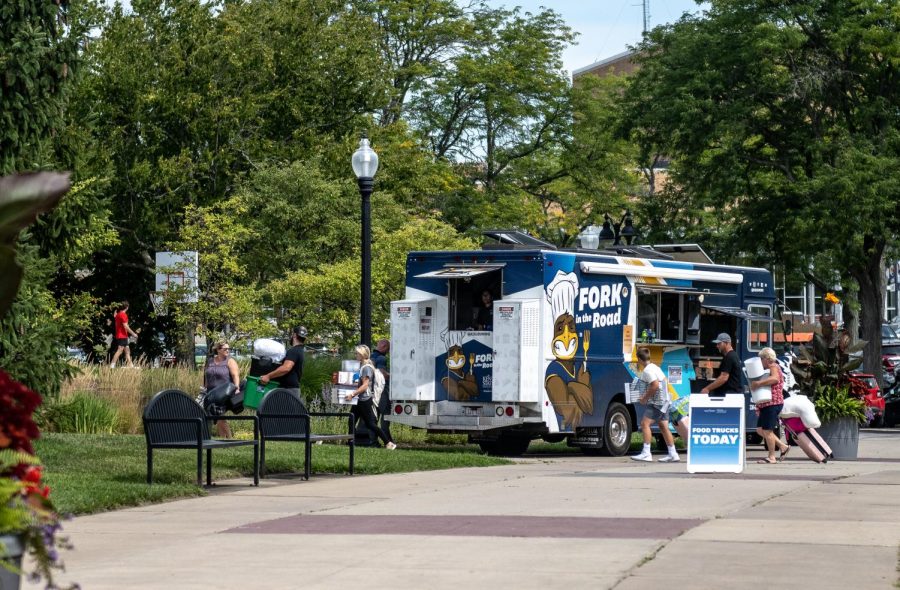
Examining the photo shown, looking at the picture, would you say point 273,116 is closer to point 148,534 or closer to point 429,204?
point 429,204

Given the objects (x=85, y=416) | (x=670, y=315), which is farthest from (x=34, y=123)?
(x=670, y=315)

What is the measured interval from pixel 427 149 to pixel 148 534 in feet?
137

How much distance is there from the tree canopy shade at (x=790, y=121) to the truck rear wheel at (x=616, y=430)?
43.6ft

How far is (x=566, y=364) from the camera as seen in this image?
Result: 2355 centimetres

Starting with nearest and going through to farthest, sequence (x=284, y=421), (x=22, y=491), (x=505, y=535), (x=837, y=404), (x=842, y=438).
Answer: (x=22, y=491) < (x=505, y=535) < (x=284, y=421) < (x=837, y=404) < (x=842, y=438)

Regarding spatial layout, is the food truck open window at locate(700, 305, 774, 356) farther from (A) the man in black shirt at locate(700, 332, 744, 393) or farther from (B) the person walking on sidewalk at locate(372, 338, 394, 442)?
(B) the person walking on sidewalk at locate(372, 338, 394, 442)

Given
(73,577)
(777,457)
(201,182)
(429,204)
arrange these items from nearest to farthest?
(73,577)
(777,457)
(201,182)
(429,204)

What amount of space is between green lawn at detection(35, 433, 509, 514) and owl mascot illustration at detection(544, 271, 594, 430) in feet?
7.54

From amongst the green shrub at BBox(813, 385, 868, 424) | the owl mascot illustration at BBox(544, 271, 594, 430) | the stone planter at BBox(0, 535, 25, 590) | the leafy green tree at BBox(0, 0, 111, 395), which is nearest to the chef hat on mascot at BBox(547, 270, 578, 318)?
the owl mascot illustration at BBox(544, 271, 594, 430)

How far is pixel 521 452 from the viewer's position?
2478cm

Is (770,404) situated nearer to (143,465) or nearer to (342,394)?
(342,394)

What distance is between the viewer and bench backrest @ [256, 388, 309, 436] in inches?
672

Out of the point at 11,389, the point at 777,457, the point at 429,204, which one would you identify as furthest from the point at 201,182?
the point at 11,389

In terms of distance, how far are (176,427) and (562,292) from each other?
896 cm
